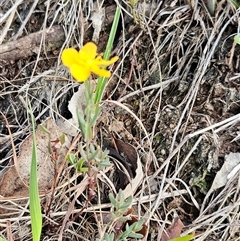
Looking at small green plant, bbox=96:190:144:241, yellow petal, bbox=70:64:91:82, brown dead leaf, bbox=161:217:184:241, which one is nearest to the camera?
yellow petal, bbox=70:64:91:82

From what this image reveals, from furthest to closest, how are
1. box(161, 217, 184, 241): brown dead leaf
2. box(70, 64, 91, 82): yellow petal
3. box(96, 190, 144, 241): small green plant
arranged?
box(161, 217, 184, 241): brown dead leaf
box(96, 190, 144, 241): small green plant
box(70, 64, 91, 82): yellow petal

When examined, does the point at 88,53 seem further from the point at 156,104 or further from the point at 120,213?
the point at 156,104

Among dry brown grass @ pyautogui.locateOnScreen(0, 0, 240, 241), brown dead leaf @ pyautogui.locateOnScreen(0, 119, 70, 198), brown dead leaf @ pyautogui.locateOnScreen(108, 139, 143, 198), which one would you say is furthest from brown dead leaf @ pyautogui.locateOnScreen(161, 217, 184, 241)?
brown dead leaf @ pyautogui.locateOnScreen(0, 119, 70, 198)

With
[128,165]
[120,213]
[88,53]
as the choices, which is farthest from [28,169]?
[88,53]

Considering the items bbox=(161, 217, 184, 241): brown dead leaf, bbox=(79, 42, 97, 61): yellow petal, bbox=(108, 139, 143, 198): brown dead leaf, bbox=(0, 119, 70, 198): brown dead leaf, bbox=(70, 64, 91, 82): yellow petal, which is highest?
bbox=(70, 64, 91, 82): yellow petal

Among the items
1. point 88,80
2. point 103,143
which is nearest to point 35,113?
point 103,143

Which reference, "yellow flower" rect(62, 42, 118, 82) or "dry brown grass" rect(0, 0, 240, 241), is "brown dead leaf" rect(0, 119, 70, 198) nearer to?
"dry brown grass" rect(0, 0, 240, 241)
